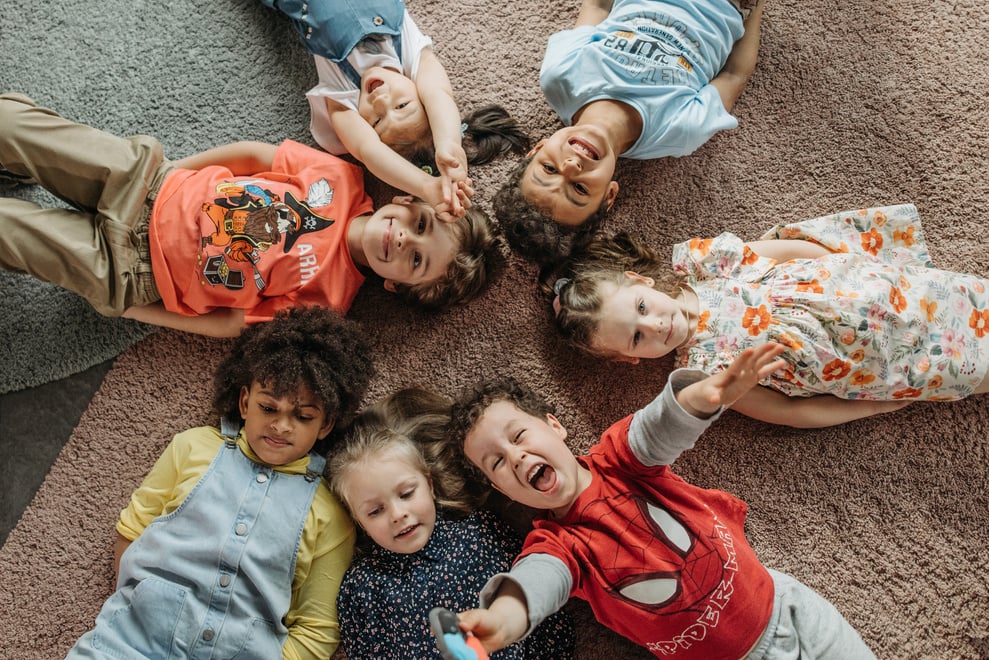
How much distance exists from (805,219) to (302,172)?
1.10 meters

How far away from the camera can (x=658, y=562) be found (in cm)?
129

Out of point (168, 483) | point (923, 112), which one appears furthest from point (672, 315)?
point (168, 483)

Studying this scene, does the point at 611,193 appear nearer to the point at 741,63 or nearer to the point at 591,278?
the point at 591,278

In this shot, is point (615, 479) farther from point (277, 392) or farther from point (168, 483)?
point (168, 483)

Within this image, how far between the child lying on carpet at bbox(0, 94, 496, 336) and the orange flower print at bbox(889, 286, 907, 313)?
794 millimetres

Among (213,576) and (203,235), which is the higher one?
(203,235)

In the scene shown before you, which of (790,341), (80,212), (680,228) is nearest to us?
(790,341)

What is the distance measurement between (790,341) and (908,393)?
27 cm

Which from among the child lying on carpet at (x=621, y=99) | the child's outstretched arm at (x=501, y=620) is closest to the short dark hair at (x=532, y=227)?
the child lying on carpet at (x=621, y=99)

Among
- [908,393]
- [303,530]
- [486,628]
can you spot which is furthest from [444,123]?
[908,393]

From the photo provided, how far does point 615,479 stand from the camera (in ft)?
4.44

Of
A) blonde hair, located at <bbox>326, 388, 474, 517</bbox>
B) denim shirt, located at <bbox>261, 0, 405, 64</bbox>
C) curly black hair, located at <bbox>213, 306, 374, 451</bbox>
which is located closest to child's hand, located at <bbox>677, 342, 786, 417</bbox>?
blonde hair, located at <bbox>326, 388, 474, 517</bbox>

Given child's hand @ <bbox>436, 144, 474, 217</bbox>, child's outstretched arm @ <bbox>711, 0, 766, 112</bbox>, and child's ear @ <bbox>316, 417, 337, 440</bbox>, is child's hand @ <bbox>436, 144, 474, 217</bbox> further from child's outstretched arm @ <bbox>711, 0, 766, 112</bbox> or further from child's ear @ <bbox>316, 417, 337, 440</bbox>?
child's outstretched arm @ <bbox>711, 0, 766, 112</bbox>

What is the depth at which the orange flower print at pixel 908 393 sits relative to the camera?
1427mm
